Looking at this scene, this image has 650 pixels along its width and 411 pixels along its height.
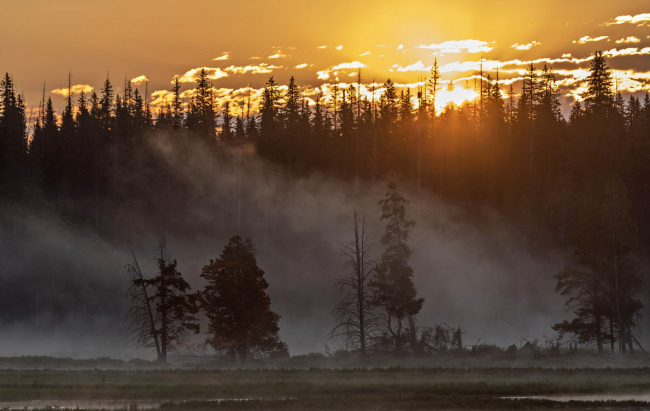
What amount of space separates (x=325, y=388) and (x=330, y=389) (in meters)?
0.48

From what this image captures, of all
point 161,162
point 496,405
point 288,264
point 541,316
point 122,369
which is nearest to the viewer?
point 496,405

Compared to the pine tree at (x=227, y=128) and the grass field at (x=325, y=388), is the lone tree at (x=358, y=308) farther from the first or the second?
the pine tree at (x=227, y=128)

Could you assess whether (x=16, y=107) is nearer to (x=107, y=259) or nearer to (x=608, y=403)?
(x=107, y=259)

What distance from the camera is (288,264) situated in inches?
4983

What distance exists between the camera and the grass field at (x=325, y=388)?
40531 mm

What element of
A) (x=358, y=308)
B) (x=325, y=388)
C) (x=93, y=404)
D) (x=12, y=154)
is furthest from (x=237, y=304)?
(x=12, y=154)

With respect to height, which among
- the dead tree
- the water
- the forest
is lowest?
the water

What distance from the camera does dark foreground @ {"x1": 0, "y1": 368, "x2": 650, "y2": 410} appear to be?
→ 40438 millimetres

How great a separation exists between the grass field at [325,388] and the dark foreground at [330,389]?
0.05 meters

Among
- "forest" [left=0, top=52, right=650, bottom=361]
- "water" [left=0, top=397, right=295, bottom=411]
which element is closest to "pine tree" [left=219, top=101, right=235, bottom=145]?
"forest" [left=0, top=52, right=650, bottom=361]

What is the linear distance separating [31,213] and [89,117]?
82.4 ft

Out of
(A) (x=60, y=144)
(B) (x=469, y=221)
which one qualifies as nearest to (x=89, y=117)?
(A) (x=60, y=144)

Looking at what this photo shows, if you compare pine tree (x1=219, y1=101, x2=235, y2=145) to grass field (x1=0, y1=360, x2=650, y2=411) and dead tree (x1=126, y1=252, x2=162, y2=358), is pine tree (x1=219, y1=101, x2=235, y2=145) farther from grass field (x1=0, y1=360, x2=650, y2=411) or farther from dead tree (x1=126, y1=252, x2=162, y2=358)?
grass field (x1=0, y1=360, x2=650, y2=411)

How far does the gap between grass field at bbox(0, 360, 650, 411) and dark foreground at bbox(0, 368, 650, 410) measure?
0.17 feet
